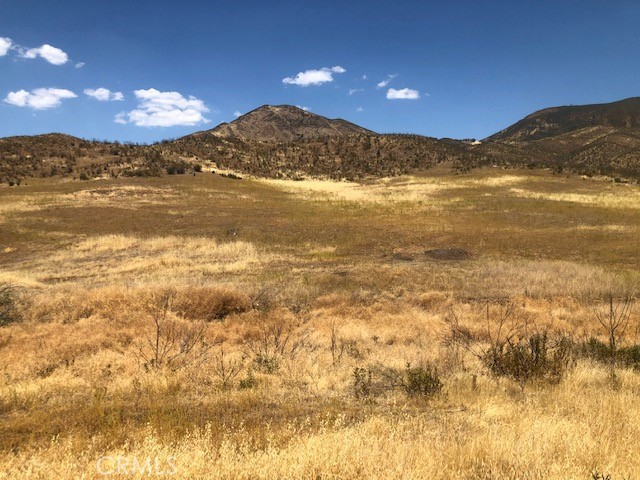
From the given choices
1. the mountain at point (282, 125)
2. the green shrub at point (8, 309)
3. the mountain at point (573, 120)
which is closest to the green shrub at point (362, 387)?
the green shrub at point (8, 309)

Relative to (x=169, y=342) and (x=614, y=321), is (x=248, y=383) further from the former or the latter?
(x=614, y=321)

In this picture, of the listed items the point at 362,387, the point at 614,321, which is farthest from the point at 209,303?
the point at 614,321

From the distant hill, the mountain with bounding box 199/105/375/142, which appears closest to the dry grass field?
the distant hill

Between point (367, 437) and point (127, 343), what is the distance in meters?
7.36

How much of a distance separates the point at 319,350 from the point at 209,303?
4812mm

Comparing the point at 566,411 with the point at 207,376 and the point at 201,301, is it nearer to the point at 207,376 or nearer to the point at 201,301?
the point at 207,376

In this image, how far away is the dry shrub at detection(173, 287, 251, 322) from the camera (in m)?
12.4

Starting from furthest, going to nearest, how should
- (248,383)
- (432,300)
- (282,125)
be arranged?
(282,125)
(432,300)
(248,383)

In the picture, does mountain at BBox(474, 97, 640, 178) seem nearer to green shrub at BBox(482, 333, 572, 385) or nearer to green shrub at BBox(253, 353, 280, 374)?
green shrub at BBox(482, 333, 572, 385)

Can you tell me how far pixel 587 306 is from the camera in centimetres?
1288

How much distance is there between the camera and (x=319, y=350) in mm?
9359

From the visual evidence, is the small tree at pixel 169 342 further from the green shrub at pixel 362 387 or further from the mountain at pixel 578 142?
the mountain at pixel 578 142

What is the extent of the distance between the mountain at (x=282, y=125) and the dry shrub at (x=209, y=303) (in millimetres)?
138444

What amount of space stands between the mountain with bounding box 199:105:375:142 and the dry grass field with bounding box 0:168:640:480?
127 m
